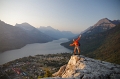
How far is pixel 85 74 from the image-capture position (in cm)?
916

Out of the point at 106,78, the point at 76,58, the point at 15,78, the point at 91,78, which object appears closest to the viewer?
the point at 91,78

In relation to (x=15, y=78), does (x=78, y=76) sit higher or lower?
higher

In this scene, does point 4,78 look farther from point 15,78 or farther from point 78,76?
point 78,76

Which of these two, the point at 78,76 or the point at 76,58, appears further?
the point at 76,58

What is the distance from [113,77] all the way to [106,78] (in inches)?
28.7

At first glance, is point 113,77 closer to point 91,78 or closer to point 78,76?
point 91,78

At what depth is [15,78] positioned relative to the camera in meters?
57.0

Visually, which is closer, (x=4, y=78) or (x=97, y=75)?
(x=97, y=75)

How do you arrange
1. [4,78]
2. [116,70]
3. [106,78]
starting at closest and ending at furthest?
1. [106,78]
2. [116,70]
3. [4,78]

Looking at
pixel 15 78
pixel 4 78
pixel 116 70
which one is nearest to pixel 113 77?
pixel 116 70

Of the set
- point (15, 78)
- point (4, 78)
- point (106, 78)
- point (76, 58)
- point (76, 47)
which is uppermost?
point (76, 47)

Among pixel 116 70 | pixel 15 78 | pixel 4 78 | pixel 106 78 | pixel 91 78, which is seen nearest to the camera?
pixel 91 78

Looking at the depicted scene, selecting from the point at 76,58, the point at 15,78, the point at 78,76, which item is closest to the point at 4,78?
the point at 15,78

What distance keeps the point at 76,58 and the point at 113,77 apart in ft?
18.4
